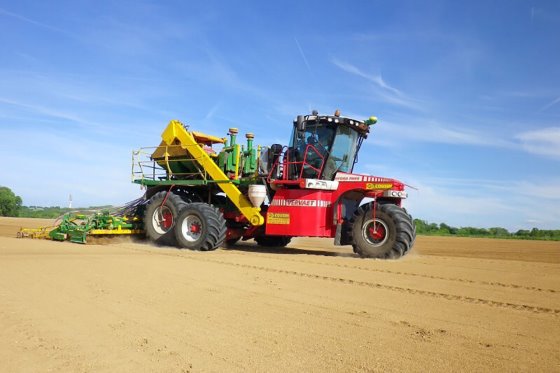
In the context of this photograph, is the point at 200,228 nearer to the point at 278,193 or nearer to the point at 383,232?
the point at 278,193

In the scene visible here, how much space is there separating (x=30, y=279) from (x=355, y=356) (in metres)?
4.49

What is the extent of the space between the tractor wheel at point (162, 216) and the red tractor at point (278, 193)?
0.03 metres

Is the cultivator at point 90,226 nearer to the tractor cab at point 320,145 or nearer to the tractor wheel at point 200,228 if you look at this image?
the tractor wheel at point 200,228

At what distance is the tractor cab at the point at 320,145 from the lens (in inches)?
428

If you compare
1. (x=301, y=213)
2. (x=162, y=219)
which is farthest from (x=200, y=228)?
(x=301, y=213)

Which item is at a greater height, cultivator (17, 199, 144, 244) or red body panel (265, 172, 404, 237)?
red body panel (265, 172, 404, 237)

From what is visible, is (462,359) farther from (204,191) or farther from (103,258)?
(204,191)

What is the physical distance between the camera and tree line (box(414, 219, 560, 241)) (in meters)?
26.8

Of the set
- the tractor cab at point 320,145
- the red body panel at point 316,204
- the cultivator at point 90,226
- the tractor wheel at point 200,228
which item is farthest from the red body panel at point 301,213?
the cultivator at point 90,226

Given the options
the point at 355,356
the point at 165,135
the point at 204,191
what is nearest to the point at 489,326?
the point at 355,356

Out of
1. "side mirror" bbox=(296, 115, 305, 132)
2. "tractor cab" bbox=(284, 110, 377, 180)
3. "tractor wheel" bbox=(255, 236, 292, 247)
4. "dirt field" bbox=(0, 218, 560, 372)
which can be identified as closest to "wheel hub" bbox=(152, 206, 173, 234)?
"tractor wheel" bbox=(255, 236, 292, 247)

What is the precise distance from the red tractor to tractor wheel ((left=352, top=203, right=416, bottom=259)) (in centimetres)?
2

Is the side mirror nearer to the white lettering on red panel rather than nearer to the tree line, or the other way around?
the white lettering on red panel

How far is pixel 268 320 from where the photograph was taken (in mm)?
4195
